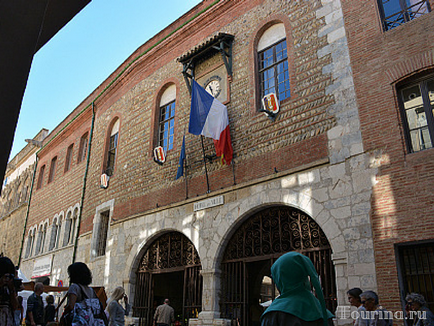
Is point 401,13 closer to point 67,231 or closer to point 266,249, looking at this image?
point 266,249

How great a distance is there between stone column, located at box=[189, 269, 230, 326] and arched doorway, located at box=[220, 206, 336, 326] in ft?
0.55

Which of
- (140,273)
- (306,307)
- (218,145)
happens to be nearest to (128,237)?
(140,273)

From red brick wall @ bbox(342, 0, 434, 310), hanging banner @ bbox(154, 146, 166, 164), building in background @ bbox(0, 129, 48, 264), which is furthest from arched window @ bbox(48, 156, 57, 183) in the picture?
red brick wall @ bbox(342, 0, 434, 310)

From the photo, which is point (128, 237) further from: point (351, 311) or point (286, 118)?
point (351, 311)

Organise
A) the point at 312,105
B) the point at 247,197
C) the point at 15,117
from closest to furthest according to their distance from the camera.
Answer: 1. the point at 15,117
2. the point at 312,105
3. the point at 247,197

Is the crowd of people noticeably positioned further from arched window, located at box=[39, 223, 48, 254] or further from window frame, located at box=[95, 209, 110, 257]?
arched window, located at box=[39, 223, 48, 254]

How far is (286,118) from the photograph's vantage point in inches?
338

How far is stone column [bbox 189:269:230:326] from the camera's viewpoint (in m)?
8.47

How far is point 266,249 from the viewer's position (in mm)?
8273

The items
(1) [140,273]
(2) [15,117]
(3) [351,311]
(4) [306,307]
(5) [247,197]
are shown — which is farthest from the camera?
(1) [140,273]

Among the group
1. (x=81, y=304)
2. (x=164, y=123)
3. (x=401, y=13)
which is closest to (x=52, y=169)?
(x=164, y=123)

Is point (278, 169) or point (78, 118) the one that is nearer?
point (278, 169)

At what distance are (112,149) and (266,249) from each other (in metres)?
8.65

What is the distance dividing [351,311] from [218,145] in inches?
186
